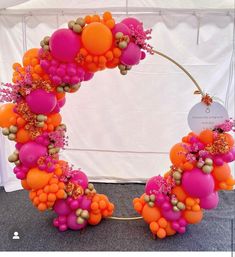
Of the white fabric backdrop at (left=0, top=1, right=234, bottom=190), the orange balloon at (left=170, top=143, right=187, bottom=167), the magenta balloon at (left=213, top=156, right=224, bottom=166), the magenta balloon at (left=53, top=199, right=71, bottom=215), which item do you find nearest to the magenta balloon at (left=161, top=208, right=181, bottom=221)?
the orange balloon at (left=170, top=143, right=187, bottom=167)

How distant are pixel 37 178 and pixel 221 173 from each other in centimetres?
115

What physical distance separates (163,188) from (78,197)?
58 cm

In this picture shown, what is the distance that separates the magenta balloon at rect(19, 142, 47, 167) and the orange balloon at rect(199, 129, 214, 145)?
101 centimetres

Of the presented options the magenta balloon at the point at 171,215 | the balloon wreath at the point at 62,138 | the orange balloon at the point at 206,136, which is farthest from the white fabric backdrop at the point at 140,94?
the magenta balloon at the point at 171,215

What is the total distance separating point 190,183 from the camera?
5.59ft

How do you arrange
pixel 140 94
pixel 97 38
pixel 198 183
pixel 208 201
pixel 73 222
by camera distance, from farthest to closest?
pixel 140 94 → pixel 73 222 → pixel 208 201 → pixel 198 183 → pixel 97 38

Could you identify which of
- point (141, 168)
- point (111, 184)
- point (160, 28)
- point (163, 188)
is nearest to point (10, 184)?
point (111, 184)

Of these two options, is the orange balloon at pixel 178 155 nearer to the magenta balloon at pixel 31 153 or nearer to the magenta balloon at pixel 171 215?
the magenta balloon at pixel 171 215

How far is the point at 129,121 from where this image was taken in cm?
267

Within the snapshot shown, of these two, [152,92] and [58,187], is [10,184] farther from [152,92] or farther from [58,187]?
[152,92]

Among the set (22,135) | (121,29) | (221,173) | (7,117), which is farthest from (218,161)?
(7,117)

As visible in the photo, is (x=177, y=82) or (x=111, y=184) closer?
(x=177, y=82)

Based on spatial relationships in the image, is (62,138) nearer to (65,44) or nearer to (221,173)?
(65,44)

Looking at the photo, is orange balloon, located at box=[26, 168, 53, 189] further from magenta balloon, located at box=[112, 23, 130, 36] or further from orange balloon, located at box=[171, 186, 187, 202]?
magenta balloon, located at box=[112, 23, 130, 36]
